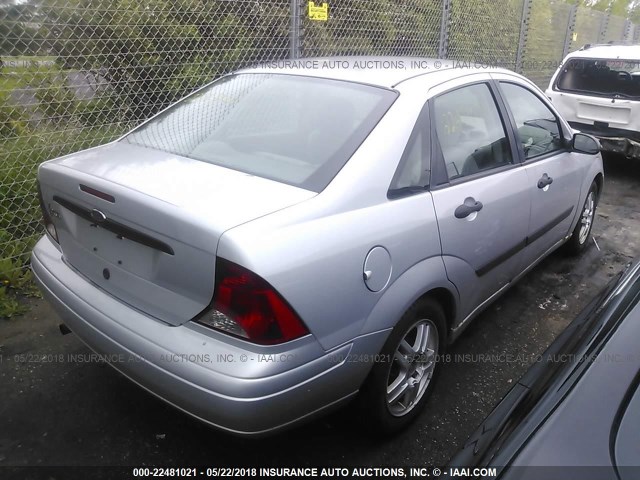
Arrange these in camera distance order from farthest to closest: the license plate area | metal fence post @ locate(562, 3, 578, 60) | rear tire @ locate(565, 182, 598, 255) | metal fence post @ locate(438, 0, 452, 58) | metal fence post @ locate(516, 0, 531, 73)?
metal fence post @ locate(562, 3, 578, 60) → metal fence post @ locate(516, 0, 531, 73) → metal fence post @ locate(438, 0, 452, 58) → rear tire @ locate(565, 182, 598, 255) → the license plate area

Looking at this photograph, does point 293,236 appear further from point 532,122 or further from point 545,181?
point 532,122

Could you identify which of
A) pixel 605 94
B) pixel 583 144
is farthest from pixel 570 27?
pixel 583 144

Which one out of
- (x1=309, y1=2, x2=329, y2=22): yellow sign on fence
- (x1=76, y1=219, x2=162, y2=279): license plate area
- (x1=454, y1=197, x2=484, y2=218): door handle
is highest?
(x1=309, y1=2, x2=329, y2=22): yellow sign on fence

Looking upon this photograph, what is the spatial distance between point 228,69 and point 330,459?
12.3 feet

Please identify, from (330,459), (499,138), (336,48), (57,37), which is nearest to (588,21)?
(336,48)

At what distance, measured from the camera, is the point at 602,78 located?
702cm

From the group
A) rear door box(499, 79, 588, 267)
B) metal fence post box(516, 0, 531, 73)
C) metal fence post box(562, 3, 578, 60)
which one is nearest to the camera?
rear door box(499, 79, 588, 267)

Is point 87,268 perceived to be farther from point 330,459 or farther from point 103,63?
point 103,63

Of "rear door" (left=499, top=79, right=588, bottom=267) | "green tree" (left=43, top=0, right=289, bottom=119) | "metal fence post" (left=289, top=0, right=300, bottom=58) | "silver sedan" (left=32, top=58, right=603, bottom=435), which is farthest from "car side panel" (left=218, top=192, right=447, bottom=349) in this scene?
"metal fence post" (left=289, top=0, right=300, bottom=58)

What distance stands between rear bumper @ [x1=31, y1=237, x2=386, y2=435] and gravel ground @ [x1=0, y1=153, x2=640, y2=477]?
1.33 ft

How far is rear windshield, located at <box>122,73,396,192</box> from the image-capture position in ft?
7.22

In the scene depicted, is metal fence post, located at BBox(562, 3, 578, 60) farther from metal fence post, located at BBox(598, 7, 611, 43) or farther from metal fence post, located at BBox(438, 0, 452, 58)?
metal fence post, located at BBox(438, 0, 452, 58)

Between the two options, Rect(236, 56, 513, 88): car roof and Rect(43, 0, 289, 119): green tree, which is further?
Rect(43, 0, 289, 119): green tree

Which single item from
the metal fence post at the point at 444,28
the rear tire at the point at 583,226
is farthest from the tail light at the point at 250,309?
the metal fence post at the point at 444,28
